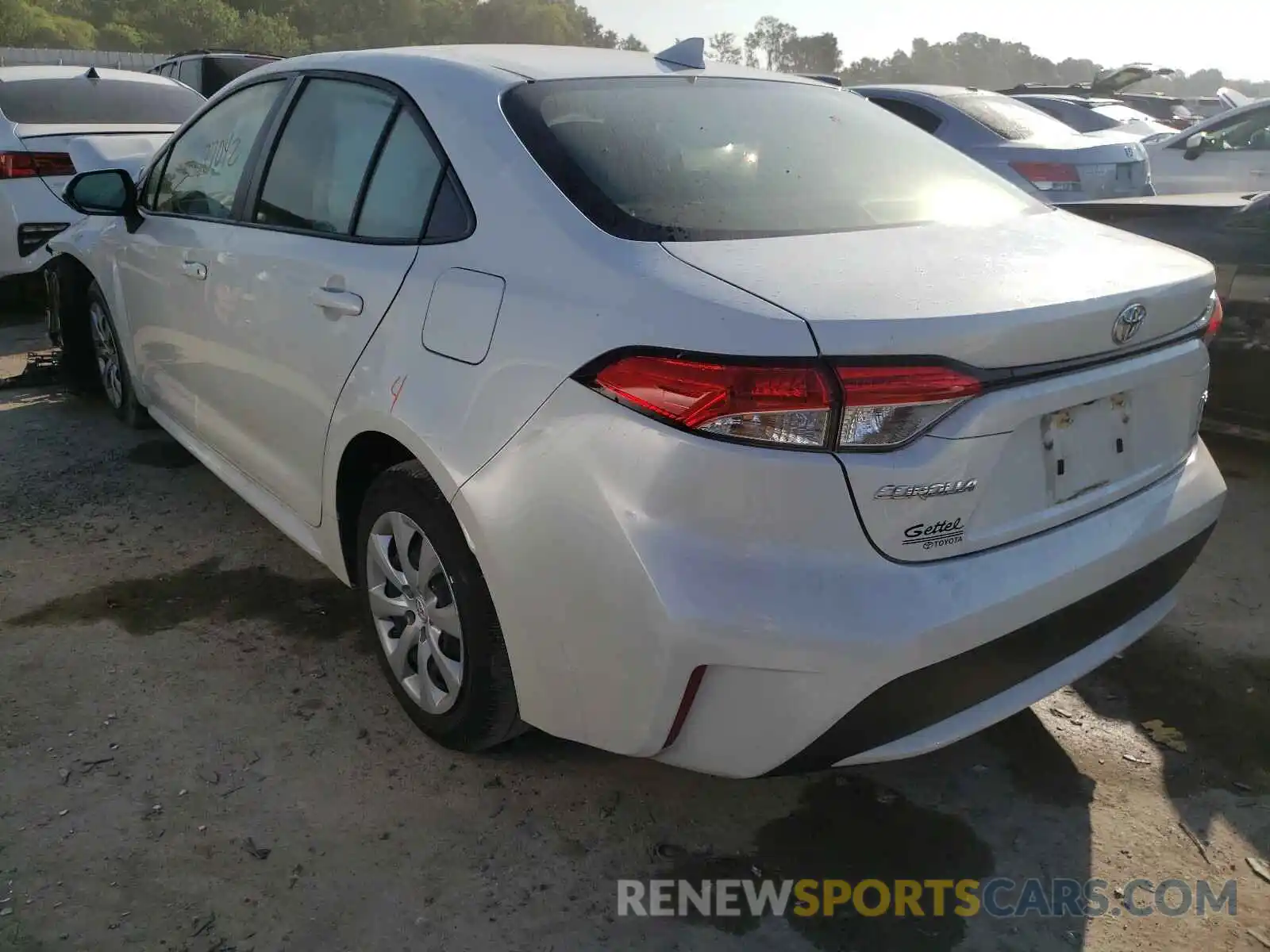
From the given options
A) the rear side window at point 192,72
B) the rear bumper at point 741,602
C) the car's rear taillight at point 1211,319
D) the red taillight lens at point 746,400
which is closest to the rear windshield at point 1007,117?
the car's rear taillight at point 1211,319

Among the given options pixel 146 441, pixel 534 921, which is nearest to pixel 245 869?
pixel 534 921

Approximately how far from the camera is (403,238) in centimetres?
239

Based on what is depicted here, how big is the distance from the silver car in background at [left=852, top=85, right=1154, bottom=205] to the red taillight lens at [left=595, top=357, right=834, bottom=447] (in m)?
5.98

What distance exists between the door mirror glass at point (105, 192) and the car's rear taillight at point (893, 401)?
3.19m

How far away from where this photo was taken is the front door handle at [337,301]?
243 cm

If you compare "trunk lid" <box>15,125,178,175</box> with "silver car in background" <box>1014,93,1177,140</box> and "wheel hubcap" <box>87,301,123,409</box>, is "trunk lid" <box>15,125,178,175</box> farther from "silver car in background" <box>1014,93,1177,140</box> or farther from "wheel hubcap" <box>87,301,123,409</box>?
"silver car in background" <box>1014,93,1177,140</box>

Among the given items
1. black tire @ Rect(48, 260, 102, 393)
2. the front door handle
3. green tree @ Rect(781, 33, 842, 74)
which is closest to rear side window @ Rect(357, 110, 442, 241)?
the front door handle

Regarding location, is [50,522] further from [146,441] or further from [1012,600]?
[1012,600]

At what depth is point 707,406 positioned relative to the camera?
1692 millimetres

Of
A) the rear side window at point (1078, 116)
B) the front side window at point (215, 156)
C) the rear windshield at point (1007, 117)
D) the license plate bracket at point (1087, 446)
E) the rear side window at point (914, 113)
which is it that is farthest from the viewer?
the rear side window at point (1078, 116)

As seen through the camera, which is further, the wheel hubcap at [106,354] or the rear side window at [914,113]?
the rear side window at [914,113]

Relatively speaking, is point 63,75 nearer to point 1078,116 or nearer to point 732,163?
point 732,163

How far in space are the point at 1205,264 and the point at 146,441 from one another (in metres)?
4.23

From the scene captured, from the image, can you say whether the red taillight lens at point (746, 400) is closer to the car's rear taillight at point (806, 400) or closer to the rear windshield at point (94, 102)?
the car's rear taillight at point (806, 400)
